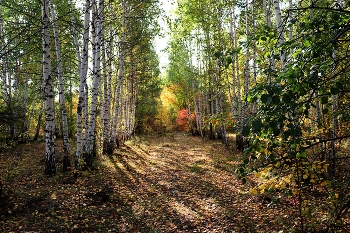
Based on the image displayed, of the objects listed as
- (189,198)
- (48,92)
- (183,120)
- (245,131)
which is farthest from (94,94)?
(183,120)

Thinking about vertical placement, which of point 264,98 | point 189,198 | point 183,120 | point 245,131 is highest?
point 264,98

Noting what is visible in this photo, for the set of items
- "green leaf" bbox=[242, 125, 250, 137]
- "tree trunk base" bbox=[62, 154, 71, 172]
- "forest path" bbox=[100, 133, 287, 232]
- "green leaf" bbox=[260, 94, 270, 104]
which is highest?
"green leaf" bbox=[260, 94, 270, 104]

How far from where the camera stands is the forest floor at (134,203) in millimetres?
5762

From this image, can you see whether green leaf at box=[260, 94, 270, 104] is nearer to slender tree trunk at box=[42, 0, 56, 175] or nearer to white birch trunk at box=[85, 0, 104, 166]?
slender tree trunk at box=[42, 0, 56, 175]

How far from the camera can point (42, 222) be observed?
18.2 feet

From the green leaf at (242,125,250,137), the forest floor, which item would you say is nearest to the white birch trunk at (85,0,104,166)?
the forest floor

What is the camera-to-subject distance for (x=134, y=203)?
7340mm

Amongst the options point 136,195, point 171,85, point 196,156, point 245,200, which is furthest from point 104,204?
point 171,85

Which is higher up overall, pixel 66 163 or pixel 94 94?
pixel 94 94

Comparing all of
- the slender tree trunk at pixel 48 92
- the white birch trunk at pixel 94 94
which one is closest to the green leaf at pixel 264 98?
the slender tree trunk at pixel 48 92

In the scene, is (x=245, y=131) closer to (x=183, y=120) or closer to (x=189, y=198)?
(x=189, y=198)

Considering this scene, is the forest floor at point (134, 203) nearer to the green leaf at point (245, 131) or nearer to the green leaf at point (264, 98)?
the green leaf at point (245, 131)

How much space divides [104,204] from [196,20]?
14.1 metres

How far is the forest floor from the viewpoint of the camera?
576cm
